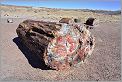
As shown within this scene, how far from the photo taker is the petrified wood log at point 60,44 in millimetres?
4543

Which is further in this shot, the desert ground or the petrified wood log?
the desert ground

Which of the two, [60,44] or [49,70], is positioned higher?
[60,44]

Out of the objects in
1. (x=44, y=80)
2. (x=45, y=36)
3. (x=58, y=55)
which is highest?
(x=45, y=36)

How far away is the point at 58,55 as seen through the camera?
4637 mm

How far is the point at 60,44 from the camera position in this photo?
4637 millimetres

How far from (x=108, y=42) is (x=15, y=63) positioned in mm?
3031

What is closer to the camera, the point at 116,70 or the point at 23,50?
the point at 116,70

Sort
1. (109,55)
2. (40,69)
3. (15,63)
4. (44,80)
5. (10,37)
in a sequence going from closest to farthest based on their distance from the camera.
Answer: (44,80) → (40,69) → (15,63) → (109,55) → (10,37)

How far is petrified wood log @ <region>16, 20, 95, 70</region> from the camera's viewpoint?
14.9 feet

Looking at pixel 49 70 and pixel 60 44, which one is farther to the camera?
pixel 49 70

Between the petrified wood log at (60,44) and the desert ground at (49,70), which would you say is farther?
the desert ground at (49,70)

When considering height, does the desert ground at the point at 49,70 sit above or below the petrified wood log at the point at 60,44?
below

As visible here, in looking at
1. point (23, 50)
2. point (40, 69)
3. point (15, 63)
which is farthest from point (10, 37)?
point (40, 69)

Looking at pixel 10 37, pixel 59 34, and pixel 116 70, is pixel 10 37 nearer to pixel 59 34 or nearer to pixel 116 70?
pixel 59 34
